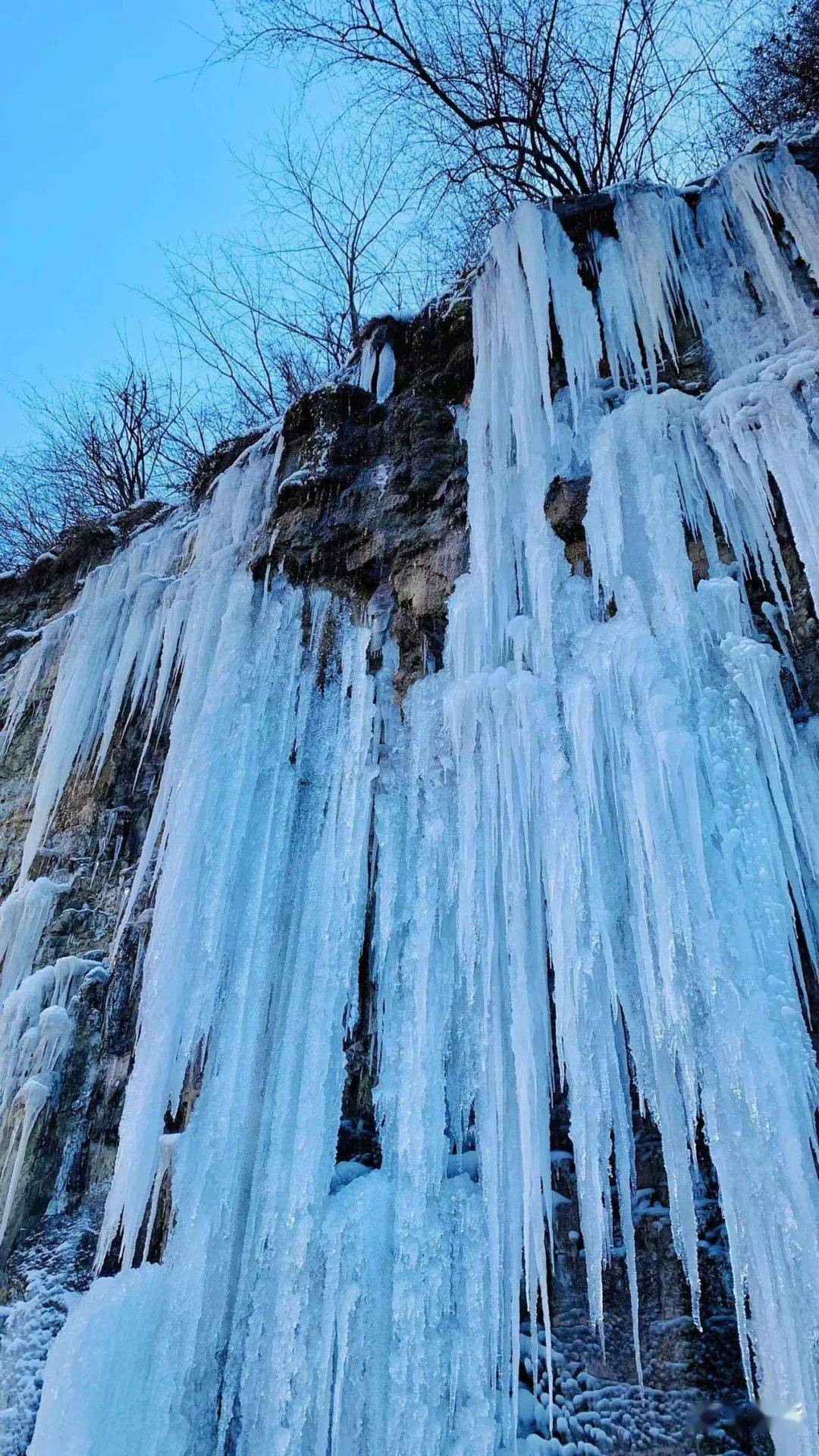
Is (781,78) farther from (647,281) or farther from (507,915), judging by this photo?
(507,915)

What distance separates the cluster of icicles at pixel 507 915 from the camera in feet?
9.90

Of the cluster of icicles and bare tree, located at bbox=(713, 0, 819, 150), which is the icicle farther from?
bare tree, located at bbox=(713, 0, 819, 150)

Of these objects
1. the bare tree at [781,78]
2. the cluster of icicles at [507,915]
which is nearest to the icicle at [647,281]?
the cluster of icicles at [507,915]

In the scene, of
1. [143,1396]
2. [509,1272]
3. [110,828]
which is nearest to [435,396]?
[110,828]

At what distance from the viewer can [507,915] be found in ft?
11.9

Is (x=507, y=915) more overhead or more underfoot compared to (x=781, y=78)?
more underfoot

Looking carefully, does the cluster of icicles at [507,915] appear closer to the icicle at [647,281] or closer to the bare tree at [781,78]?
the icicle at [647,281]

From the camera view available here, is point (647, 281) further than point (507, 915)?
Yes

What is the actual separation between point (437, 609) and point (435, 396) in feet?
4.81

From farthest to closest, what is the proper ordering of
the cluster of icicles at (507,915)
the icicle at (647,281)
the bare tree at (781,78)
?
the bare tree at (781,78)
the icicle at (647,281)
the cluster of icicles at (507,915)

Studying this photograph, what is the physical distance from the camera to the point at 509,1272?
3.18 metres

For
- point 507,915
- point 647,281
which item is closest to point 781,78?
point 647,281

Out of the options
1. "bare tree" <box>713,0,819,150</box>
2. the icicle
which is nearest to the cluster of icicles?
the icicle

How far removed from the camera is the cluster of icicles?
3018mm
